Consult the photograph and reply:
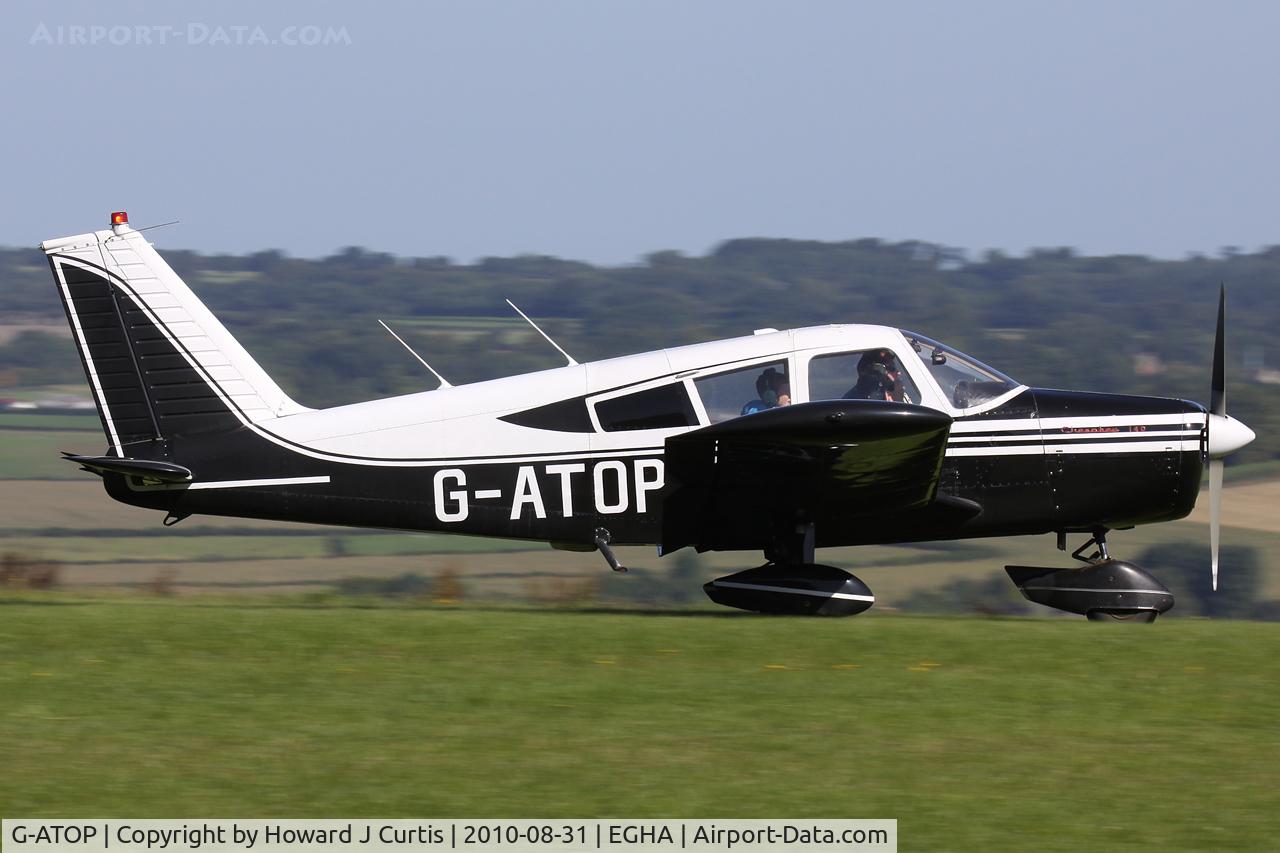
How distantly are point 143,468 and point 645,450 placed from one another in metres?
3.45

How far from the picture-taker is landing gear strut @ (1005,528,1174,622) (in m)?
10.1

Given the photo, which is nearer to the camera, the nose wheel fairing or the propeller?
the nose wheel fairing

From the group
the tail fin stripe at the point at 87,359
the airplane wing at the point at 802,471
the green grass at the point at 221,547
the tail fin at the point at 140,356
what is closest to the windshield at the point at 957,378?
the airplane wing at the point at 802,471

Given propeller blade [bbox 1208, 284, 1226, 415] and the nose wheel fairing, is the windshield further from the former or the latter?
propeller blade [bbox 1208, 284, 1226, 415]

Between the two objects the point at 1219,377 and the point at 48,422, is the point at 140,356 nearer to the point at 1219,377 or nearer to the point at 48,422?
the point at 1219,377

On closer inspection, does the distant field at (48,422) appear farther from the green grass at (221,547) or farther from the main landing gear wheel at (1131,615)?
the main landing gear wheel at (1131,615)

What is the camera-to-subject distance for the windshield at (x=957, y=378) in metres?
10.4

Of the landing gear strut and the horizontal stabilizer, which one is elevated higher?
the horizontal stabilizer

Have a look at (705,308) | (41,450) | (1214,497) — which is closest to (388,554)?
(41,450)

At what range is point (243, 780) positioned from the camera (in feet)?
18.6

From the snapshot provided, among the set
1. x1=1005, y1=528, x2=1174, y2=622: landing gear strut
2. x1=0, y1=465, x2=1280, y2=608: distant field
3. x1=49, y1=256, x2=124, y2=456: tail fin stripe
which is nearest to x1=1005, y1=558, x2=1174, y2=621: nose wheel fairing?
x1=1005, y1=528, x2=1174, y2=622: landing gear strut

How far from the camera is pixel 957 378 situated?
1041cm

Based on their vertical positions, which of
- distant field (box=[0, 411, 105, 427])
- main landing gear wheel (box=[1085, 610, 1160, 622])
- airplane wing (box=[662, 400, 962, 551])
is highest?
airplane wing (box=[662, 400, 962, 551])

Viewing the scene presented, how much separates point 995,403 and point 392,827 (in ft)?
21.1
